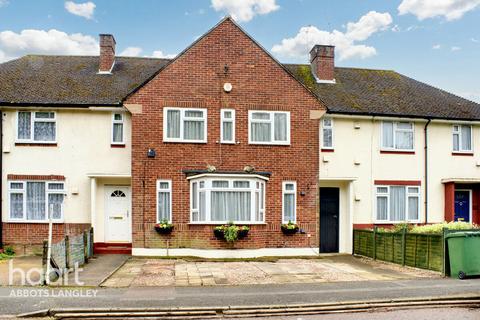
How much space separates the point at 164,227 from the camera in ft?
57.8

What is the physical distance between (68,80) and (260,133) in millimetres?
8365

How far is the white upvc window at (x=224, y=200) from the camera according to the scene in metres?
17.9

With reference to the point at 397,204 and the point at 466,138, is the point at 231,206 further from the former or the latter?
the point at 466,138

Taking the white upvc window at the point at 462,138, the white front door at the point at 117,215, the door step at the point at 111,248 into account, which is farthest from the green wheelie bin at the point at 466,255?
the white front door at the point at 117,215

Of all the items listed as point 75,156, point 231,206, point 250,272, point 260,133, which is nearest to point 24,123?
point 75,156

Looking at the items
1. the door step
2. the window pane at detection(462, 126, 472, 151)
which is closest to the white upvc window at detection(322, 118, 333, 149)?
the window pane at detection(462, 126, 472, 151)

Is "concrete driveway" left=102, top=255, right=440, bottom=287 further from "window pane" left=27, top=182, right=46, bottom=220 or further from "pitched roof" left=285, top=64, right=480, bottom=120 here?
"pitched roof" left=285, top=64, right=480, bottom=120

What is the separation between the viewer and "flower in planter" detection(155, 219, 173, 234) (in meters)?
17.6

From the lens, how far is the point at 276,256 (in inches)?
718

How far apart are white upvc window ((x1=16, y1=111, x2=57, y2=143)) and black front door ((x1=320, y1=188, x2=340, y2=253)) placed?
1086 centimetres

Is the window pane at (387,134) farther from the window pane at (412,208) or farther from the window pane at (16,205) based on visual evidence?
the window pane at (16,205)

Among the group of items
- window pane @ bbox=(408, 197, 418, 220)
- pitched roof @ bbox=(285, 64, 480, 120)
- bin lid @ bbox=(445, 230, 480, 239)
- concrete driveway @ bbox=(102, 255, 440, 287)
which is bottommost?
concrete driveway @ bbox=(102, 255, 440, 287)

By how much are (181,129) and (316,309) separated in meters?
9.93

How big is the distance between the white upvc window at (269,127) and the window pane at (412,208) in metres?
6.15
